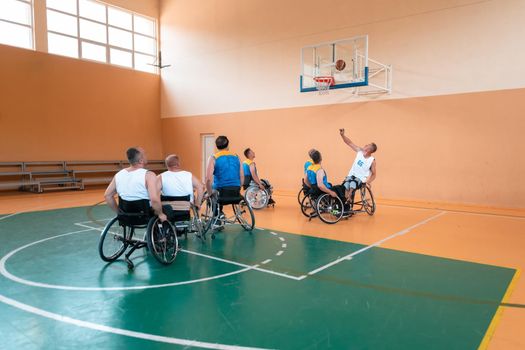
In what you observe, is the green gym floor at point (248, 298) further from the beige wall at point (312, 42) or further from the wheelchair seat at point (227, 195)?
the beige wall at point (312, 42)

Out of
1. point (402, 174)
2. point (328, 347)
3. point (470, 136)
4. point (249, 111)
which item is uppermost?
point (249, 111)

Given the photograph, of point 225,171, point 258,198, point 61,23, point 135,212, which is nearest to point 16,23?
point 61,23

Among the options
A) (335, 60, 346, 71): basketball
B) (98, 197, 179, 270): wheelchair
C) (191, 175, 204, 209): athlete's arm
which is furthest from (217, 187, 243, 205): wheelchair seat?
(335, 60, 346, 71): basketball

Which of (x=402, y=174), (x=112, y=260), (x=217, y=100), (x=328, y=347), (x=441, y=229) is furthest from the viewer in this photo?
(x=217, y=100)

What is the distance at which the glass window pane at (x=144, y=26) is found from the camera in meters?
12.4

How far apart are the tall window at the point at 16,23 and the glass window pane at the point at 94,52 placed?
1.42 m

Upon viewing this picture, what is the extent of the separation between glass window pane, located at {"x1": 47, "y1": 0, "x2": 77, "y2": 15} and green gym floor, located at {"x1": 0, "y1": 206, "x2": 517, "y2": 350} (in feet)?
28.3

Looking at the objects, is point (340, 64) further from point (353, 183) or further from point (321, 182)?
point (321, 182)

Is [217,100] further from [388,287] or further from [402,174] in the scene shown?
[388,287]

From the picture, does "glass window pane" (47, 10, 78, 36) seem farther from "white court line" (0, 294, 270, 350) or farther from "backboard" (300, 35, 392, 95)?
"white court line" (0, 294, 270, 350)

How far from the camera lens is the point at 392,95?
8375 millimetres

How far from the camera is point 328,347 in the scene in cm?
210

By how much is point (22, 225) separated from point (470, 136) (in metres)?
7.97

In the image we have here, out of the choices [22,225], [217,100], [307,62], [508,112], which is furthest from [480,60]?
[22,225]
